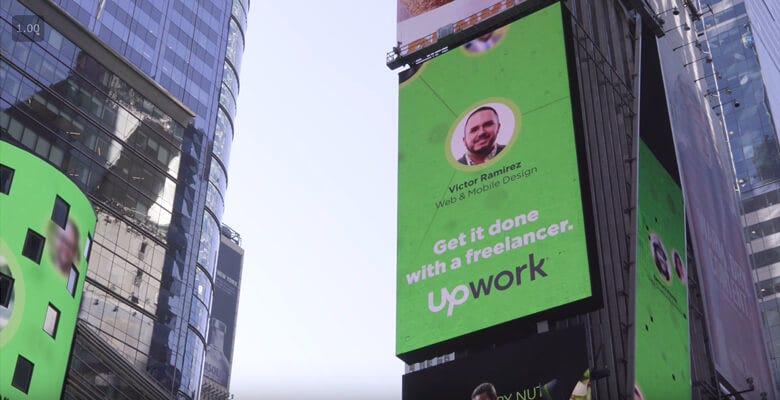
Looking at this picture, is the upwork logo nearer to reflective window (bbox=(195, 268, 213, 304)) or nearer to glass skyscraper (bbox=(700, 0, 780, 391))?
reflective window (bbox=(195, 268, 213, 304))

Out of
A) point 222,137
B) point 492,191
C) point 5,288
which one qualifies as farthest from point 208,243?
point 5,288

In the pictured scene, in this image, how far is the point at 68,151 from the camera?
200 feet

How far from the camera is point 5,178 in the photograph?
33812mm

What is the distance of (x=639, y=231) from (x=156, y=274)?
Answer: 3385 cm

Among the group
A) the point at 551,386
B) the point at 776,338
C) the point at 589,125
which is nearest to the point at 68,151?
the point at 589,125

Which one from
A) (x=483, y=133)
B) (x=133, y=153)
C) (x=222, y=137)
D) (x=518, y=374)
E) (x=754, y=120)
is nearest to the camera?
(x=518, y=374)

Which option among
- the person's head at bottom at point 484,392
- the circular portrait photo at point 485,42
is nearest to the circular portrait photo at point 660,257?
the circular portrait photo at point 485,42

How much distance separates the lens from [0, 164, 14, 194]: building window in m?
33.6

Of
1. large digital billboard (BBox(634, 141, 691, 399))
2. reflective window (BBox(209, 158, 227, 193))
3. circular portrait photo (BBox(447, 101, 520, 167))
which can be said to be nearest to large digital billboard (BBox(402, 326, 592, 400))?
large digital billboard (BBox(634, 141, 691, 399))

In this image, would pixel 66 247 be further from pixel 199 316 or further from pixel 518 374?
pixel 199 316

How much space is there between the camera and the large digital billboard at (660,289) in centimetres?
3862

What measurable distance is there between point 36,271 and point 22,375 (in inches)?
137

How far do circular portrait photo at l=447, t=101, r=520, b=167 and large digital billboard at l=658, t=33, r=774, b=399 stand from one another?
14.4 m

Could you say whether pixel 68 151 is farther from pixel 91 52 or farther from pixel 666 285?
pixel 666 285
